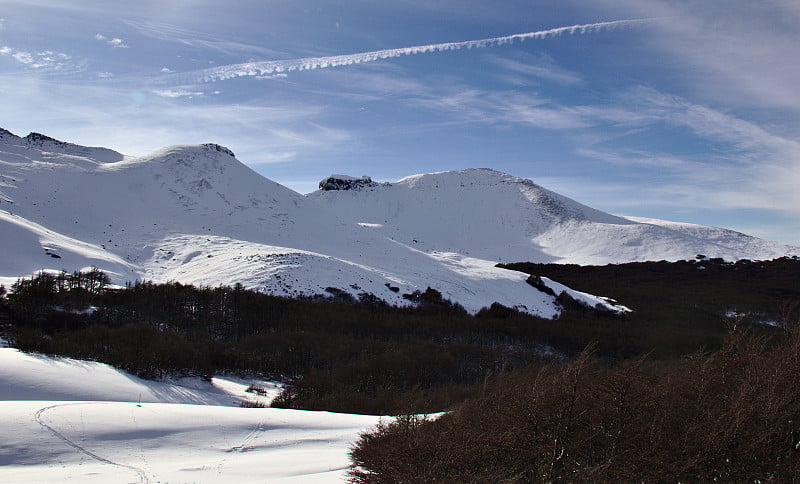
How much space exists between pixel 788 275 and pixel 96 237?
9077cm

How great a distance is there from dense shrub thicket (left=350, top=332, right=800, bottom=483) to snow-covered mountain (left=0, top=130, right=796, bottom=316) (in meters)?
33.0

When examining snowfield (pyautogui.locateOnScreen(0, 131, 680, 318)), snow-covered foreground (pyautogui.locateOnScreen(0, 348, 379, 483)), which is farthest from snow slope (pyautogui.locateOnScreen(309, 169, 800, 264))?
snow-covered foreground (pyautogui.locateOnScreen(0, 348, 379, 483))

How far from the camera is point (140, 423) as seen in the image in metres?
9.83

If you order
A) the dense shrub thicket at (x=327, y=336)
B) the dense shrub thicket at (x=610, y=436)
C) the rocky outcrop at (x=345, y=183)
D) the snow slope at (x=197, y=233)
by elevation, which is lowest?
the dense shrub thicket at (x=327, y=336)

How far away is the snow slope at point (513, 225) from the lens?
289 ft

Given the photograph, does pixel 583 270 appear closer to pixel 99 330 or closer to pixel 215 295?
pixel 215 295

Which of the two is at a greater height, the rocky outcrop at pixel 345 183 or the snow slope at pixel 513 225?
the rocky outcrop at pixel 345 183

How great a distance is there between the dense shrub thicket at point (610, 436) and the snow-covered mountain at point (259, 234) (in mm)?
32952

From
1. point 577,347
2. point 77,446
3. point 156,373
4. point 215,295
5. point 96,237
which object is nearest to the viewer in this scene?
point 77,446

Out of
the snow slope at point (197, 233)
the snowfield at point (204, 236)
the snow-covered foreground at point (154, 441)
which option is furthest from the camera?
the snow slope at point (197, 233)

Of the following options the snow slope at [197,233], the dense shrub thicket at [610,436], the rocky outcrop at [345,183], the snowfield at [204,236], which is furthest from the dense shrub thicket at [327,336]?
the rocky outcrop at [345,183]

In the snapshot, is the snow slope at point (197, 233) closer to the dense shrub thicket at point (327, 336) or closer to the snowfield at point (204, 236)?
the snowfield at point (204, 236)

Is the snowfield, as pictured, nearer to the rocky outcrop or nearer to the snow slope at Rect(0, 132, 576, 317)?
the snow slope at Rect(0, 132, 576, 317)

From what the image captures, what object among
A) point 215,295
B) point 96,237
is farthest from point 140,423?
point 96,237
